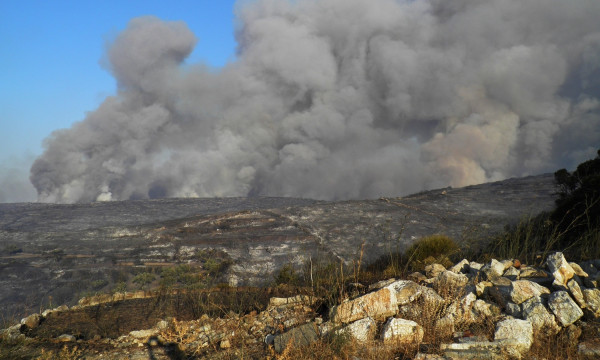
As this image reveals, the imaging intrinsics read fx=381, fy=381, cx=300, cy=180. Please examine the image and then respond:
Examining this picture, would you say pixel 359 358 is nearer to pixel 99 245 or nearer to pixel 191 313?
pixel 191 313

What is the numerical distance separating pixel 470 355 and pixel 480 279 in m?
1.57

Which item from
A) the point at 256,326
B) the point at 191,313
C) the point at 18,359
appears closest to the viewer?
the point at 18,359

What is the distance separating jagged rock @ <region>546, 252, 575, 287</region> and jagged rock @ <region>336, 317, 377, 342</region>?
2173mm

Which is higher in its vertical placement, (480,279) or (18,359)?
(480,279)

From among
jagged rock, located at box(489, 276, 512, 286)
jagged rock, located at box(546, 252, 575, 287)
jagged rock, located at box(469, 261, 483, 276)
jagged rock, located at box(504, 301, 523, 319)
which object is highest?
jagged rock, located at box(546, 252, 575, 287)

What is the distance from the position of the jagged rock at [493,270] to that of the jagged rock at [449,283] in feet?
1.09

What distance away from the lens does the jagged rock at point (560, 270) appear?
13.6 feet

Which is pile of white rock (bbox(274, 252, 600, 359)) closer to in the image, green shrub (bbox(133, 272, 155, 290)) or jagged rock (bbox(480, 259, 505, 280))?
jagged rock (bbox(480, 259, 505, 280))

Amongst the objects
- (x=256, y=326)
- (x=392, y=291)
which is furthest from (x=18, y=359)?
(x=392, y=291)

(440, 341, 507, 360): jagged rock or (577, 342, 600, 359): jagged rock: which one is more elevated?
(440, 341, 507, 360): jagged rock

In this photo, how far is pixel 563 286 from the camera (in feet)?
13.2

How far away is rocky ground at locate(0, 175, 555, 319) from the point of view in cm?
1184

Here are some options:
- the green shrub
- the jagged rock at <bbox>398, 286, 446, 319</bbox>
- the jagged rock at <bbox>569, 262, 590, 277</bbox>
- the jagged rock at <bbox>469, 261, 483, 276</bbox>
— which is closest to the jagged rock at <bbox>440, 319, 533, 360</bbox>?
the jagged rock at <bbox>398, 286, 446, 319</bbox>

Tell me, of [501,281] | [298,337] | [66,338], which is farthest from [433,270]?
[66,338]
